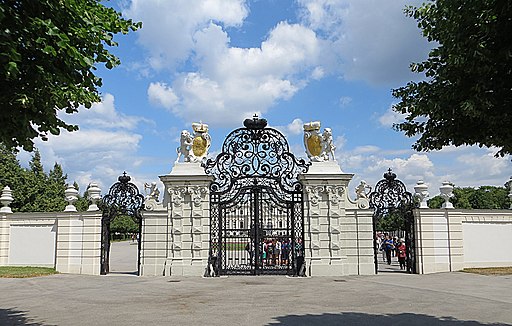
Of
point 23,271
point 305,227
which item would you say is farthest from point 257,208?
point 23,271

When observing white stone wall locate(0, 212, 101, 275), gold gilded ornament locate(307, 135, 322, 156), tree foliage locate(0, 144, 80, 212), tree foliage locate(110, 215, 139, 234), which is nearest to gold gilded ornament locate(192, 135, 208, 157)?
tree foliage locate(110, 215, 139, 234)

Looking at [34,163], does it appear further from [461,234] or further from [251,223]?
[461,234]

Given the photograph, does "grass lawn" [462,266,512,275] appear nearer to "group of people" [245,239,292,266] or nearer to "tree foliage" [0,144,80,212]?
"group of people" [245,239,292,266]

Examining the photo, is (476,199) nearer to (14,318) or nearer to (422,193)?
(422,193)

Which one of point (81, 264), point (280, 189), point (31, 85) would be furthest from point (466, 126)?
point (81, 264)

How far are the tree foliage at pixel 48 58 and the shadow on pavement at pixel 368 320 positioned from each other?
5.22 m

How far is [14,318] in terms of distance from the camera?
9.55 m

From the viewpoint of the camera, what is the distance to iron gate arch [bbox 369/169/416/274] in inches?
745

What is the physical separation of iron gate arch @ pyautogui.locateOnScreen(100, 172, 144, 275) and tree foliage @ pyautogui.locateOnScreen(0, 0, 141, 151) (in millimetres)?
12279

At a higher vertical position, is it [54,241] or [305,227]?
[305,227]

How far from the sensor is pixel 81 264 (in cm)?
1869

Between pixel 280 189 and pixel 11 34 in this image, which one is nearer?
pixel 11 34

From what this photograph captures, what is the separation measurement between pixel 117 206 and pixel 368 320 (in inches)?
494

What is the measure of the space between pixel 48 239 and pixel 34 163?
43.1 metres
